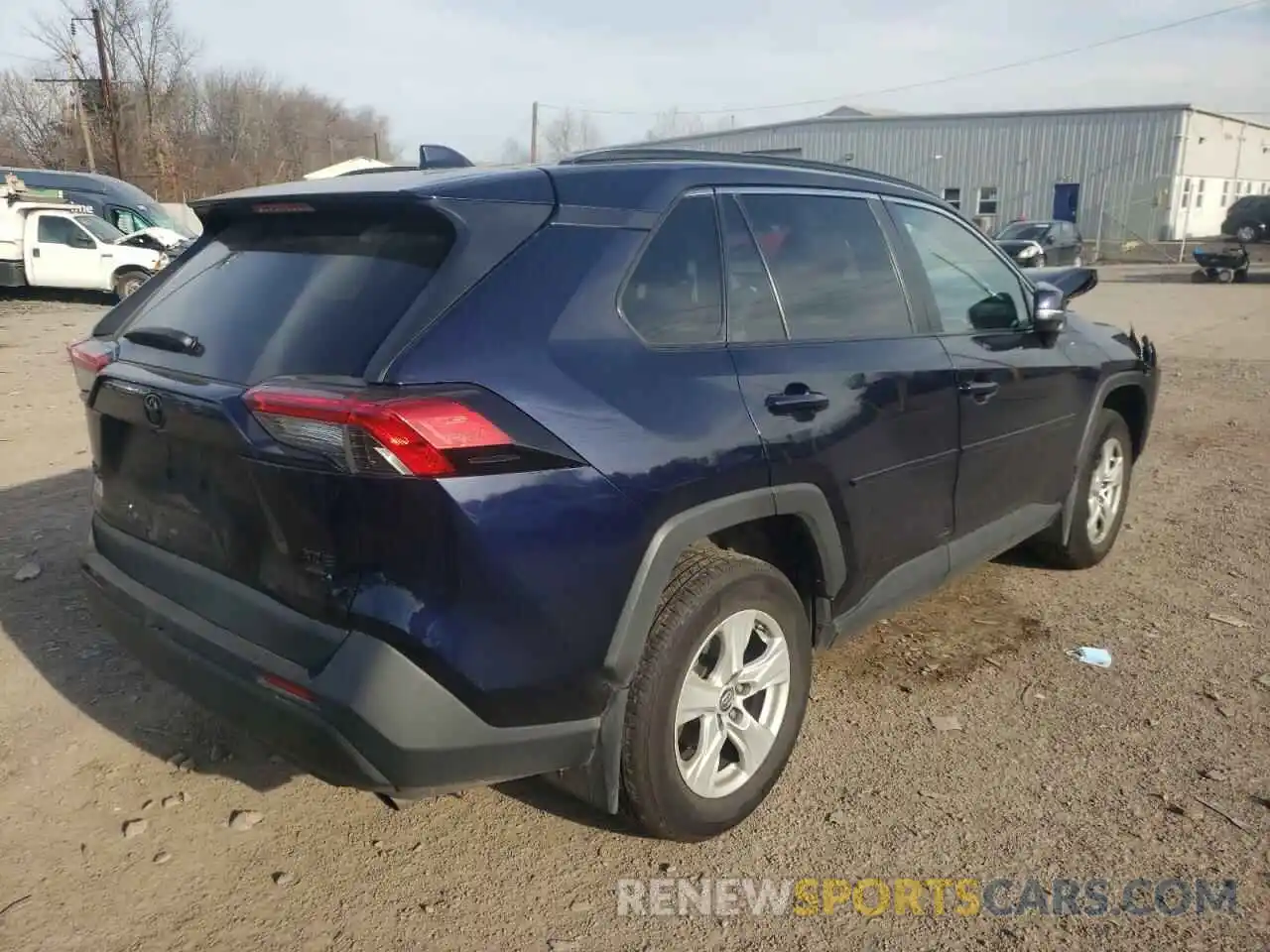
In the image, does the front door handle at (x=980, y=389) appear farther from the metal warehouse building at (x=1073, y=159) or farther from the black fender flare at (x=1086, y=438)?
the metal warehouse building at (x=1073, y=159)

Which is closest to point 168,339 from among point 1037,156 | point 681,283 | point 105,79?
point 681,283

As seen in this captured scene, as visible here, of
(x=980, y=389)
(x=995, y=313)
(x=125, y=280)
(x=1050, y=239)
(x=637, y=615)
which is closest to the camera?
(x=637, y=615)

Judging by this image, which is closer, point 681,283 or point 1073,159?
point 681,283

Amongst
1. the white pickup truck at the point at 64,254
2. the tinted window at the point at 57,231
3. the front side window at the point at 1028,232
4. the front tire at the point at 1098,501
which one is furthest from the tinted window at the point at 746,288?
the front side window at the point at 1028,232

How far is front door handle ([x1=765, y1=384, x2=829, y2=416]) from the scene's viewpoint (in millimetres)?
2830

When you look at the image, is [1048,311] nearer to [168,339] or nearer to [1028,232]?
[168,339]

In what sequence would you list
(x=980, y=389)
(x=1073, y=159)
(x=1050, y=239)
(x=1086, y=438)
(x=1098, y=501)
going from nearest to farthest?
(x=980, y=389), (x=1086, y=438), (x=1098, y=501), (x=1050, y=239), (x=1073, y=159)

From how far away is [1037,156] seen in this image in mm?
41750

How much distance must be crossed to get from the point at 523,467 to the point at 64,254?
2044 cm

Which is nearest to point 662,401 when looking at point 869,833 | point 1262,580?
point 869,833

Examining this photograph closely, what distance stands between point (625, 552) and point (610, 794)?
0.65 metres

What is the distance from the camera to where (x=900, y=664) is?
13.0 feet

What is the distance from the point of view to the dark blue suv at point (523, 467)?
2186 millimetres

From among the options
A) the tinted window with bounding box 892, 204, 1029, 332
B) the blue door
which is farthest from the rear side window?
the blue door
